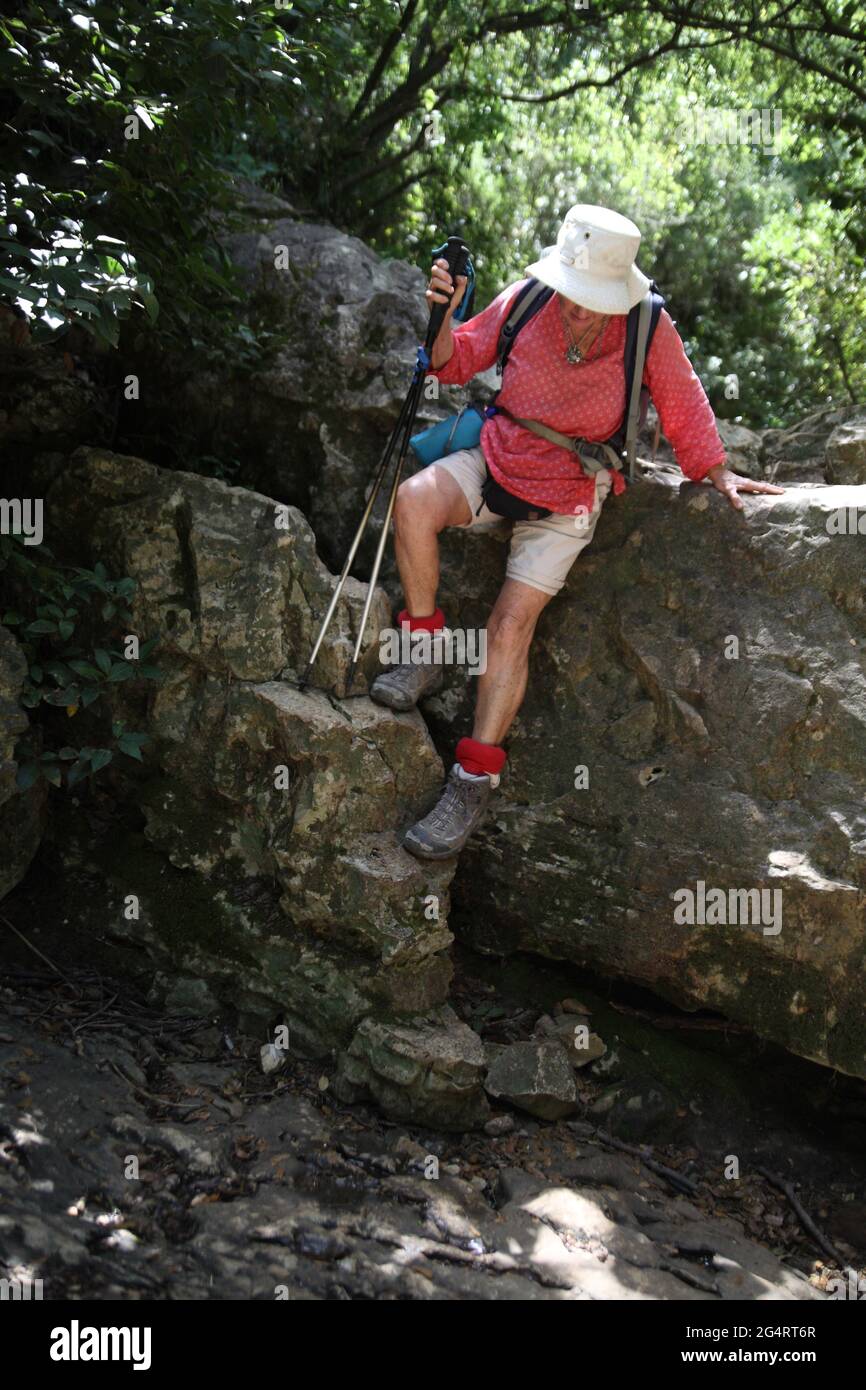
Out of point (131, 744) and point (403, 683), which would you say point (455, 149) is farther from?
point (131, 744)

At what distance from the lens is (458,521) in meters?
4.62

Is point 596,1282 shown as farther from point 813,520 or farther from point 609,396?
point 609,396

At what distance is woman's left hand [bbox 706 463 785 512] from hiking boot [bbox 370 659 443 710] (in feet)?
4.41

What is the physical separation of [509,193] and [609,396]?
6.70 m

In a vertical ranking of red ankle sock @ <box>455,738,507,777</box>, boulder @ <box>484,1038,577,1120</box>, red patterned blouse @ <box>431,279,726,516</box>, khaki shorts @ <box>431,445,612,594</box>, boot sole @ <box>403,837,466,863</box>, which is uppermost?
red patterned blouse @ <box>431,279,726,516</box>

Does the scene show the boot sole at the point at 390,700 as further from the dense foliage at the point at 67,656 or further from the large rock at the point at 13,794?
the large rock at the point at 13,794

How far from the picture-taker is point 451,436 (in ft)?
15.7

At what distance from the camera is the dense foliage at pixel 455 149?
3988 millimetres

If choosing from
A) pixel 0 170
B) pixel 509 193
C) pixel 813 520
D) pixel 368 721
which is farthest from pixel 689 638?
pixel 509 193

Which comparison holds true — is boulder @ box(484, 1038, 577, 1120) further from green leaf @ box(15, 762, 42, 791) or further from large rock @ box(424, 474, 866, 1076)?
green leaf @ box(15, 762, 42, 791)

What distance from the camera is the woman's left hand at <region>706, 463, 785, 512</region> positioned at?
456 centimetres

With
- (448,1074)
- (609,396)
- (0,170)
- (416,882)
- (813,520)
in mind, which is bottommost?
(448,1074)

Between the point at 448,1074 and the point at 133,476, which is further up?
the point at 133,476

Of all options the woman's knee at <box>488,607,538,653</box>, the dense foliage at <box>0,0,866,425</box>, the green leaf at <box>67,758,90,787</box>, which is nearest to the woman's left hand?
the woman's knee at <box>488,607,538,653</box>
